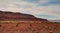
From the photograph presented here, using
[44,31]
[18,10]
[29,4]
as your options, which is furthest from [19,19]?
[44,31]

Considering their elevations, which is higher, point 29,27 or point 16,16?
point 16,16

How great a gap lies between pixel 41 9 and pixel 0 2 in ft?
1.93

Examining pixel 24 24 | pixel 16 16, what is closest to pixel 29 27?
pixel 24 24

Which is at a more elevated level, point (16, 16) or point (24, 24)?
point (16, 16)

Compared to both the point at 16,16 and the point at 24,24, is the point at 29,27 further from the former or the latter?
the point at 16,16

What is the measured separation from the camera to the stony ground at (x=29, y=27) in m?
1.80

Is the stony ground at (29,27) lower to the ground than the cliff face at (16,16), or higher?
lower

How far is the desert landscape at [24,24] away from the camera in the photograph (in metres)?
1.79

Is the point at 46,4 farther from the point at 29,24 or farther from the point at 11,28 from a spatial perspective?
the point at 11,28

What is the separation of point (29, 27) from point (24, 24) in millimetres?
84

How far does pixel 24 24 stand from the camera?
1.82 meters

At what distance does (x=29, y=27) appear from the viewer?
72.1 inches

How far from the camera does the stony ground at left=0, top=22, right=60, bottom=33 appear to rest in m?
1.80

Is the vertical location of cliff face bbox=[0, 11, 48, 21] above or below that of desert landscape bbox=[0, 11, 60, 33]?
above
